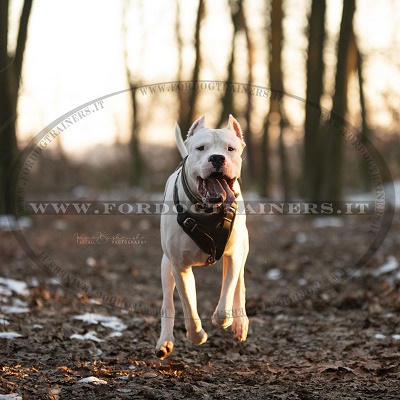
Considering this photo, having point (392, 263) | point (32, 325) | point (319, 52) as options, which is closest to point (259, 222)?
point (319, 52)

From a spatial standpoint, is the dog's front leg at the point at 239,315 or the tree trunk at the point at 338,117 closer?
the dog's front leg at the point at 239,315

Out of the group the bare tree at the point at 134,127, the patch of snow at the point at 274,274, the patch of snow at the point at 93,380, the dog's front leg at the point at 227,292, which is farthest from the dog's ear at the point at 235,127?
the bare tree at the point at 134,127

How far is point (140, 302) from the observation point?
25.7 ft

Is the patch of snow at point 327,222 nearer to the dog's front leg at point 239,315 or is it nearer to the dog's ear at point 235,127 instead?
the dog's front leg at point 239,315

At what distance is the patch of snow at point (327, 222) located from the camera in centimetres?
1554

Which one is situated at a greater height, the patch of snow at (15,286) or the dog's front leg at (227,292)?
the dog's front leg at (227,292)

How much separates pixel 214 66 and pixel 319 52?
8.98 metres

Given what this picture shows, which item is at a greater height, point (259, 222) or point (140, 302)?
point (259, 222)

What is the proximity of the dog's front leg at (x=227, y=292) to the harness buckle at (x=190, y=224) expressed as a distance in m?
0.38

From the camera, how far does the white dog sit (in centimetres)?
397

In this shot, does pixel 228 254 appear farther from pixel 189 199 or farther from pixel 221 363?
pixel 221 363

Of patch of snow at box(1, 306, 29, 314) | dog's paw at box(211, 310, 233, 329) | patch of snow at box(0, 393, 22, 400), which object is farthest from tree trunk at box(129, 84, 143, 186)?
patch of snow at box(0, 393, 22, 400)

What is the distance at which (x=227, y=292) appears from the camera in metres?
4.41

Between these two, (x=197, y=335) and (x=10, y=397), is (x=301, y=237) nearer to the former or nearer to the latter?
(x=197, y=335)
